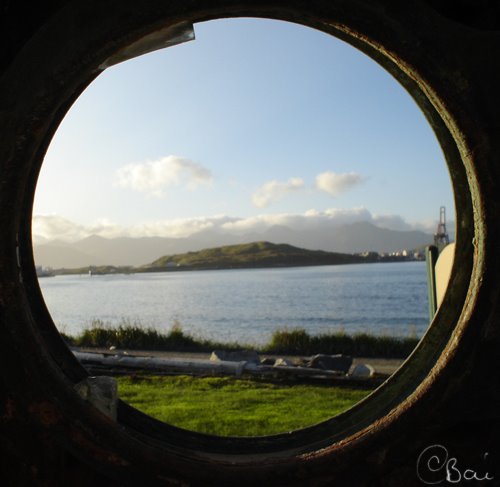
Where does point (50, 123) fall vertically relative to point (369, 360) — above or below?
above

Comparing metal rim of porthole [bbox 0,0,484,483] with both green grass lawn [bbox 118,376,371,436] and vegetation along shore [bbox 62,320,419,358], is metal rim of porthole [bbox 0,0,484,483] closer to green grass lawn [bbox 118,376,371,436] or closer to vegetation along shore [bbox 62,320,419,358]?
green grass lawn [bbox 118,376,371,436]

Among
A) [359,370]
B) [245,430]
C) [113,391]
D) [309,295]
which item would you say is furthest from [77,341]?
[309,295]

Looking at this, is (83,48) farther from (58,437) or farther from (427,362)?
A: (427,362)

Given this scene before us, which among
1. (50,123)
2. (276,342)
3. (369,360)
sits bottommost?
(369,360)

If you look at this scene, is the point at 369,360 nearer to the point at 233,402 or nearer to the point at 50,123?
the point at 233,402

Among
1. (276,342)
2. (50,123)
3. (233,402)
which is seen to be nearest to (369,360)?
(276,342)

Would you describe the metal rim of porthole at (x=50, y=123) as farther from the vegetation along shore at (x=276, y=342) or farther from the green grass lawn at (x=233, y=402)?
the vegetation along shore at (x=276, y=342)

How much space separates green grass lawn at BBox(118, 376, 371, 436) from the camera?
22.9 ft

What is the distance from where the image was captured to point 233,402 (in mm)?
8516

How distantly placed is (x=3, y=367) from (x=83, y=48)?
3.52ft

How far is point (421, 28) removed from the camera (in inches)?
76.6

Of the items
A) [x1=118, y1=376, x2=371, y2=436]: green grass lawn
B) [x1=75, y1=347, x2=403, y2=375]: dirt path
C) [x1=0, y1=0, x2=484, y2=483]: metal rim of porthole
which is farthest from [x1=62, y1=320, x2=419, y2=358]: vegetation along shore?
[x1=0, y1=0, x2=484, y2=483]: metal rim of porthole

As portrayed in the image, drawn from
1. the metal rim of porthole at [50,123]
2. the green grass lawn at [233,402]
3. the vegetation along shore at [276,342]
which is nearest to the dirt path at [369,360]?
the vegetation along shore at [276,342]

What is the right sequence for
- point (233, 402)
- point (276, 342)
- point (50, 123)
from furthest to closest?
point (276, 342) → point (233, 402) → point (50, 123)
